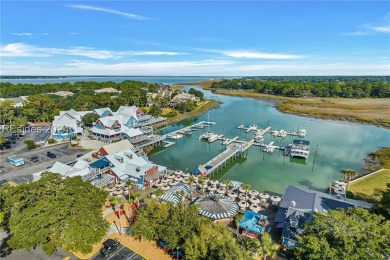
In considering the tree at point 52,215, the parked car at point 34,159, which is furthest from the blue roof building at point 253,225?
the parked car at point 34,159

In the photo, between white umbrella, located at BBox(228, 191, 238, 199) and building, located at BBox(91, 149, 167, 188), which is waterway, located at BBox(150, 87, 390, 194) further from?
building, located at BBox(91, 149, 167, 188)

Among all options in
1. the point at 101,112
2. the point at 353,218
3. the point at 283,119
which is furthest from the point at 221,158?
the point at 283,119

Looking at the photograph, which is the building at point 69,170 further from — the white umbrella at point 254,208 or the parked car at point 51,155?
the white umbrella at point 254,208

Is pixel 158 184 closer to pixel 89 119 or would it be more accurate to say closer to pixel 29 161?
pixel 29 161

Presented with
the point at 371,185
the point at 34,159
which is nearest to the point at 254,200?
the point at 371,185

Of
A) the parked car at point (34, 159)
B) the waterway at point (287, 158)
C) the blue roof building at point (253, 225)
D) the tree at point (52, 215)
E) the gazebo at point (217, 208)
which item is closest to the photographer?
the tree at point (52, 215)

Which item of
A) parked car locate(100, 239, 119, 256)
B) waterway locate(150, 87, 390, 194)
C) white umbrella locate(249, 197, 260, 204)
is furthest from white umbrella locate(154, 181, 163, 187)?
white umbrella locate(249, 197, 260, 204)

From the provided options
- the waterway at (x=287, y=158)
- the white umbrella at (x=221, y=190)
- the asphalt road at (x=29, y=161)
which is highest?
the asphalt road at (x=29, y=161)
